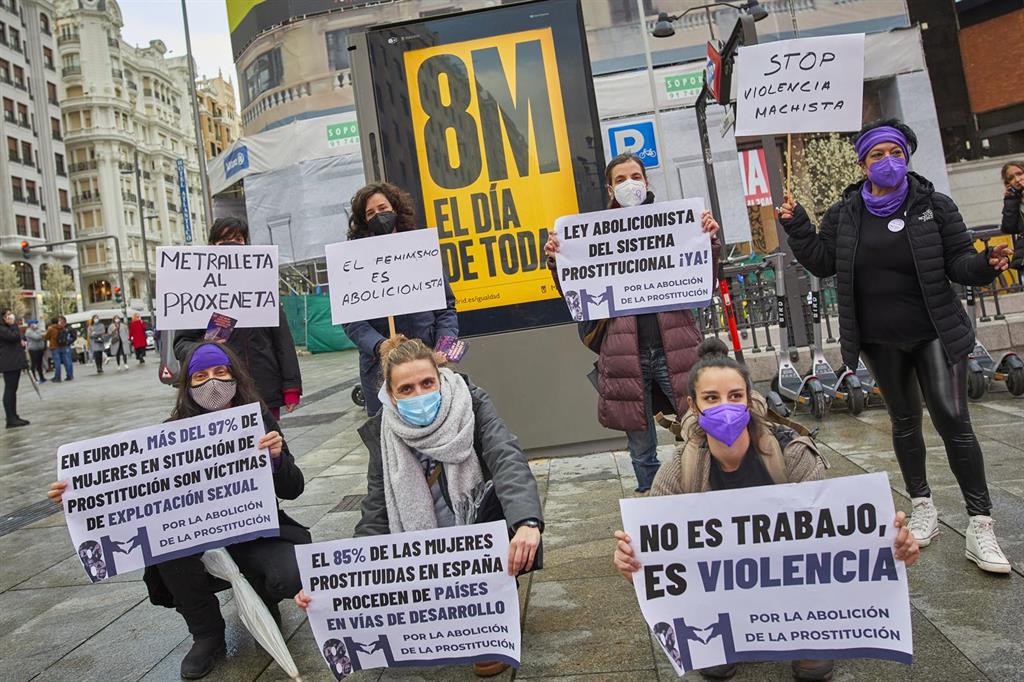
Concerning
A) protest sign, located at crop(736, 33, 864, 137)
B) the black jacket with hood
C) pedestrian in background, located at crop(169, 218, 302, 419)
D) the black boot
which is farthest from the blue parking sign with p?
the black boot

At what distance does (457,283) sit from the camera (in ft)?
21.3

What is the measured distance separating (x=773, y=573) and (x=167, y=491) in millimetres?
2308

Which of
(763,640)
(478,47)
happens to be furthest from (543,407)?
(763,640)

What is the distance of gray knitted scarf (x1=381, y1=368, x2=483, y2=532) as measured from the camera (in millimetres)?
3051

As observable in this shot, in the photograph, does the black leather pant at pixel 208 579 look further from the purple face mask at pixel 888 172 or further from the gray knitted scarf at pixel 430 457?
the purple face mask at pixel 888 172

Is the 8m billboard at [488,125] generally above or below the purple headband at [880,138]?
above

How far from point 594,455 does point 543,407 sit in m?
0.57

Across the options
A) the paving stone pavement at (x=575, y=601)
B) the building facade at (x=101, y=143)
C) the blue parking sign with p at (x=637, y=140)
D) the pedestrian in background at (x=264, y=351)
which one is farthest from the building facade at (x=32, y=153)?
the pedestrian in background at (x=264, y=351)

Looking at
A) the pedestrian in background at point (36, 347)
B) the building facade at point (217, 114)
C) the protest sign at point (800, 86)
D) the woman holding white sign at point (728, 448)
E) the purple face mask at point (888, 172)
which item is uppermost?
the building facade at point (217, 114)

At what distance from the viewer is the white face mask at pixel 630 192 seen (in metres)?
4.30

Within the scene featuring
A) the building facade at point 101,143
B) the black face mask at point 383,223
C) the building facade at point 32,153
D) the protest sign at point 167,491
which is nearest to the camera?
the protest sign at point 167,491

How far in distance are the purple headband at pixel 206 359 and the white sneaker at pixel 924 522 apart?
311cm

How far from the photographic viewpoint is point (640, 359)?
424 centimetres

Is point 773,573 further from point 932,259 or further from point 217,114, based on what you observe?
point 217,114
